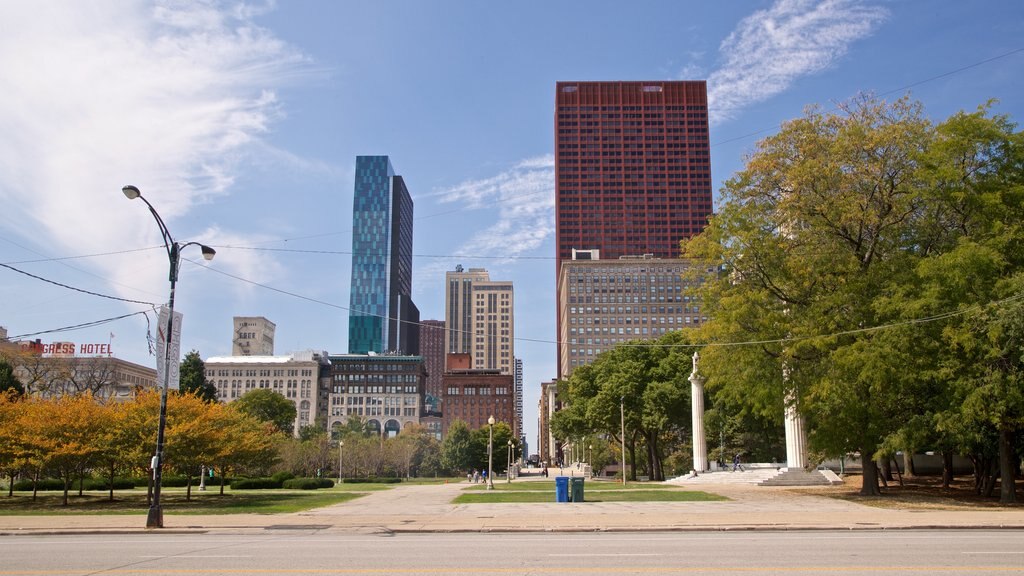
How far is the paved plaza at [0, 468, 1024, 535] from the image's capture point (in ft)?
69.4

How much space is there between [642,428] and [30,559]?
200ft

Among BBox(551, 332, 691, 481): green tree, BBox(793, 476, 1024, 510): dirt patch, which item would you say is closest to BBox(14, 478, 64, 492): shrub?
BBox(551, 332, 691, 481): green tree

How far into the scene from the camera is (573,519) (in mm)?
23688

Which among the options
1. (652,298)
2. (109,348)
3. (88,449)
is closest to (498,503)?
(88,449)

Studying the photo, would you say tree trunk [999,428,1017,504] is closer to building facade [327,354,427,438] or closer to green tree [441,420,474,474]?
green tree [441,420,474,474]

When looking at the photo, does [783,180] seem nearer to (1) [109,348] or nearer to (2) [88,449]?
(2) [88,449]

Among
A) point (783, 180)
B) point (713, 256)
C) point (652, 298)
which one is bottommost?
point (713, 256)

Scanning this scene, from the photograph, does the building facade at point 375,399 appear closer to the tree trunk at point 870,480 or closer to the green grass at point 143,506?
the green grass at point 143,506

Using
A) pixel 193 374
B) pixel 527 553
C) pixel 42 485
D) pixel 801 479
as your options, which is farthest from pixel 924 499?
pixel 193 374

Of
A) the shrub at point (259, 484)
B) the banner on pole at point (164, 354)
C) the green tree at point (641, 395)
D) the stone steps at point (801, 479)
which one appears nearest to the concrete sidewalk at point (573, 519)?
the banner on pole at point (164, 354)

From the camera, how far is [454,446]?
4791 inches

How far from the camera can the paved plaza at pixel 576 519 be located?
21.2 meters

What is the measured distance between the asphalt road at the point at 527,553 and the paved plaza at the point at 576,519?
141 cm

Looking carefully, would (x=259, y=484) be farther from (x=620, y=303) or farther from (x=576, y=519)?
(x=620, y=303)
